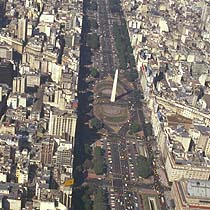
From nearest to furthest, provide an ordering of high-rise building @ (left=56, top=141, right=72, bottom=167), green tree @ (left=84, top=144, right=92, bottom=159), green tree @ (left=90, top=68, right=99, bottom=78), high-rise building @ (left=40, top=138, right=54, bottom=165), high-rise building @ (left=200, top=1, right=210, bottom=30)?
high-rise building @ (left=56, top=141, right=72, bottom=167) < high-rise building @ (left=40, top=138, right=54, bottom=165) < green tree @ (left=84, top=144, right=92, bottom=159) < green tree @ (left=90, top=68, right=99, bottom=78) < high-rise building @ (left=200, top=1, right=210, bottom=30)

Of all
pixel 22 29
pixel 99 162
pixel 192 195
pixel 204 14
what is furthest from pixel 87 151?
pixel 204 14

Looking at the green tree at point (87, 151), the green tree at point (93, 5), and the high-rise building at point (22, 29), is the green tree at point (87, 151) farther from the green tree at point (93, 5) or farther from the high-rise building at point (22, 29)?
the green tree at point (93, 5)

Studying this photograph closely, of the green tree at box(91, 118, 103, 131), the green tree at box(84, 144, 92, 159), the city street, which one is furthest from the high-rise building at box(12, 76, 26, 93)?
the green tree at box(84, 144, 92, 159)

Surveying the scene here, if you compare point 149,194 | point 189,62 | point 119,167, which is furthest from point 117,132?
point 189,62

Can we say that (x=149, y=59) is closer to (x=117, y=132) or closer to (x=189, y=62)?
(x=189, y=62)

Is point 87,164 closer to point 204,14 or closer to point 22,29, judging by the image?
point 22,29

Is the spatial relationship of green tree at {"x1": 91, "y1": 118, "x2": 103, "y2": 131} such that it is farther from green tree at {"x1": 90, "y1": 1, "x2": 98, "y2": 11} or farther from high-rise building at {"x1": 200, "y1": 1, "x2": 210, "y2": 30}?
green tree at {"x1": 90, "y1": 1, "x2": 98, "y2": 11}

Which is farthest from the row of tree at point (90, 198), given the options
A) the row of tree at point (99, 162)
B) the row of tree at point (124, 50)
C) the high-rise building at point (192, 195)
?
the row of tree at point (124, 50)
